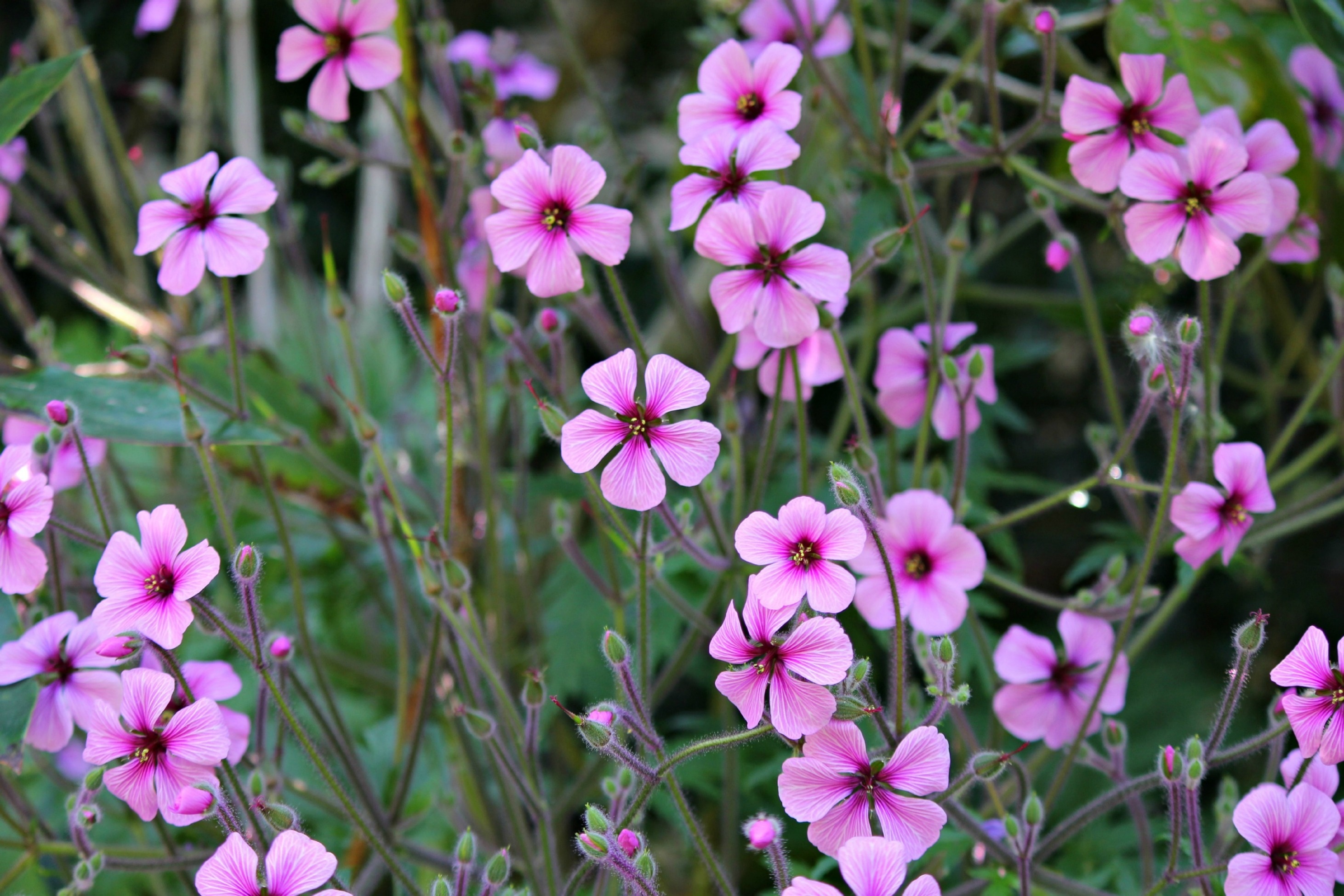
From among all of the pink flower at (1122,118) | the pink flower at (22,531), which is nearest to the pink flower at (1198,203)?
the pink flower at (1122,118)

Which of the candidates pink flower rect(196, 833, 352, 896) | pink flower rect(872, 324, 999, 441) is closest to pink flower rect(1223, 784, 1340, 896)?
pink flower rect(872, 324, 999, 441)

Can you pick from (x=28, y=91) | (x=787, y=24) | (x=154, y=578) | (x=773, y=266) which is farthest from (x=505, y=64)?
(x=154, y=578)

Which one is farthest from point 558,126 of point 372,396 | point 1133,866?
point 1133,866

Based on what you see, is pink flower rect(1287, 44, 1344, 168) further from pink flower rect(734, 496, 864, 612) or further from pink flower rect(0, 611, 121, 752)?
pink flower rect(0, 611, 121, 752)

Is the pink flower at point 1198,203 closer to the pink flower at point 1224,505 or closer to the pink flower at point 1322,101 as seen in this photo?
the pink flower at point 1224,505

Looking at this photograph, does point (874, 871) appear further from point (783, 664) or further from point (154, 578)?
point (154, 578)

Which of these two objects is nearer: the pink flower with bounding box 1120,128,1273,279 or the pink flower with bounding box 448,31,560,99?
the pink flower with bounding box 1120,128,1273,279
